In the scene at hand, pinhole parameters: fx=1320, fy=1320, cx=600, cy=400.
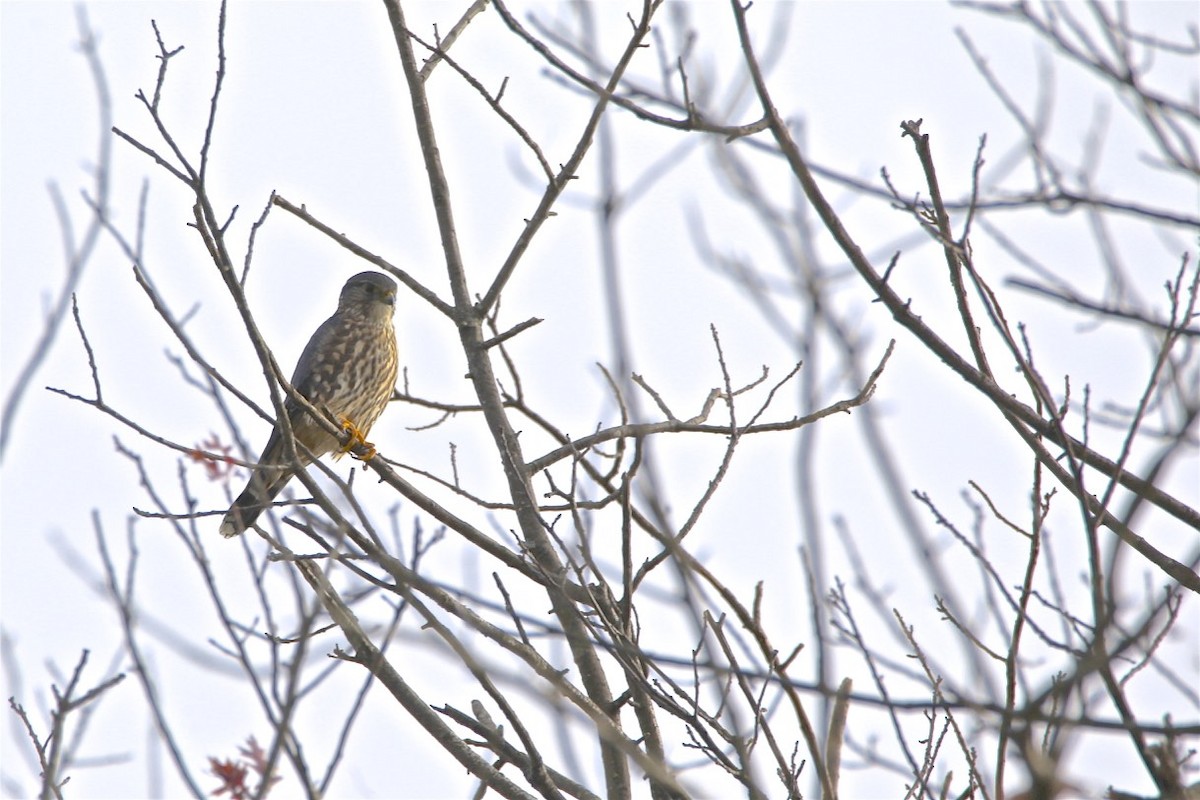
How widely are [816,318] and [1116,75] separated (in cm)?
157

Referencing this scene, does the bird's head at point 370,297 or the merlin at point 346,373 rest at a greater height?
the bird's head at point 370,297

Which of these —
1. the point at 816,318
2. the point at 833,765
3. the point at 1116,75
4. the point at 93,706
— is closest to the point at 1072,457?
the point at 816,318

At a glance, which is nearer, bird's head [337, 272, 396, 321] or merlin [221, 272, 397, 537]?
merlin [221, 272, 397, 537]

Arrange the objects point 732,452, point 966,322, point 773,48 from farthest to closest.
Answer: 1. point 732,452
2. point 773,48
3. point 966,322

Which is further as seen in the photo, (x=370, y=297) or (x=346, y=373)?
(x=370, y=297)

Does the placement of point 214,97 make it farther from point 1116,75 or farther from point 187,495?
point 1116,75

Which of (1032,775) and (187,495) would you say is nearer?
(1032,775)

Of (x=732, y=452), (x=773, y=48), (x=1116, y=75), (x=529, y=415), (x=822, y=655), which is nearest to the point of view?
(x=822, y=655)

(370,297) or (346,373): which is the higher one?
(370,297)

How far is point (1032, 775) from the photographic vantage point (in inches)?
58.6

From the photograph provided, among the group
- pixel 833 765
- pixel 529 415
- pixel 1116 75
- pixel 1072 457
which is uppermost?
pixel 1116 75

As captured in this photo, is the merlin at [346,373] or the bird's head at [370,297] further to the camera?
the bird's head at [370,297]

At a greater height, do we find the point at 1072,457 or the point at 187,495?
the point at 1072,457

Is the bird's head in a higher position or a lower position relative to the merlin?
higher
